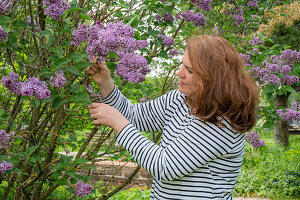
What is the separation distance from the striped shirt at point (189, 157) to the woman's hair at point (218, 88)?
0.05 meters

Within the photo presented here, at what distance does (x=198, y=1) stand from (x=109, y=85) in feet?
3.29

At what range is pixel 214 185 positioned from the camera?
1474mm

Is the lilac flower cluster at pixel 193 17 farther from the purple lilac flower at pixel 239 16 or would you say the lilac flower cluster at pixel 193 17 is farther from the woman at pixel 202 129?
the woman at pixel 202 129

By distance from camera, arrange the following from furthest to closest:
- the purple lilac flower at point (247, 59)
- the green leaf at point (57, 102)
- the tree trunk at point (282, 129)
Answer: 1. the tree trunk at point (282, 129)
2. the purple lilac flower at point (247, 59)
3. the green leaf at point (57, 102)

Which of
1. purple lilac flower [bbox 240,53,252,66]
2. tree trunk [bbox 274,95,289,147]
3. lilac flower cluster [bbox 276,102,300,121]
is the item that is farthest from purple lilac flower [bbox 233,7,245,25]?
tree trunk [bbox 274,95,289,147]

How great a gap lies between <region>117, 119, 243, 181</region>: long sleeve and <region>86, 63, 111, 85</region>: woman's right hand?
0.38m

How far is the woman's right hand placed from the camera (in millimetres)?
1584

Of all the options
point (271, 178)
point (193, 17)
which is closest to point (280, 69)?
point (193, 17)

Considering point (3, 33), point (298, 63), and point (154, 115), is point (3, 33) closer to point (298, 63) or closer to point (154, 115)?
point (154, 115)

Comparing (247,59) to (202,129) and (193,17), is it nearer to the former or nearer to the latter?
(193,17)

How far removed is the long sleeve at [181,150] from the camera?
1361 millimetres

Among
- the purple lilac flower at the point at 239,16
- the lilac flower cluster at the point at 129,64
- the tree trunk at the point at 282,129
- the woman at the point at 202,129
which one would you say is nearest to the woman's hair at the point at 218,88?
the woman at the point at 202,129

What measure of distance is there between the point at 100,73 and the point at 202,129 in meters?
0.62

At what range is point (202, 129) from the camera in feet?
4.60
